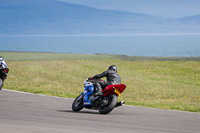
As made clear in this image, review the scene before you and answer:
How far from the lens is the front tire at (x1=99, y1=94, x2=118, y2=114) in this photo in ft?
36.8

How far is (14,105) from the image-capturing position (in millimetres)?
13055

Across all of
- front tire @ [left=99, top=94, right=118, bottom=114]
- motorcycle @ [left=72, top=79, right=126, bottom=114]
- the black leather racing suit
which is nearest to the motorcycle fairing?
motorcycle @ [left=72, top=79, right=126, bottom=114]

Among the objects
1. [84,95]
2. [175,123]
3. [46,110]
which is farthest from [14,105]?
[175,123]

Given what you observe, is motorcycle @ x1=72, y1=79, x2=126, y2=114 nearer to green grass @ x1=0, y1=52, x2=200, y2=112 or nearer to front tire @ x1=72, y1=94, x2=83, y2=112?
front tire @ x1=72, y1=94, x2=83, y2=112

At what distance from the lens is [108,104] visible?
37.4 ft

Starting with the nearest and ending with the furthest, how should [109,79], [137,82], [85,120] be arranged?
1. [85,120]
2. [109,79]
3. [137,82]

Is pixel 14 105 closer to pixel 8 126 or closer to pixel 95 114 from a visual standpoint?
pixel 95 114

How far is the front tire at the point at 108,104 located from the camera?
11227 millimetres

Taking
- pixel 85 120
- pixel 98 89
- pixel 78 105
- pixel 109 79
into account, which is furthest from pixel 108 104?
pixel 78 105

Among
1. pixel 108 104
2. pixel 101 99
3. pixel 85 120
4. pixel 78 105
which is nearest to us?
pixel 85 120

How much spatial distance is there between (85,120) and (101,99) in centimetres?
140

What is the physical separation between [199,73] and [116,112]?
24.6 m

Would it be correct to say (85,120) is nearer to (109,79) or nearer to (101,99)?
(101,99)

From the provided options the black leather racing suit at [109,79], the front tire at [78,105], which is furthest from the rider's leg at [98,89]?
the front tire at [78,105]
